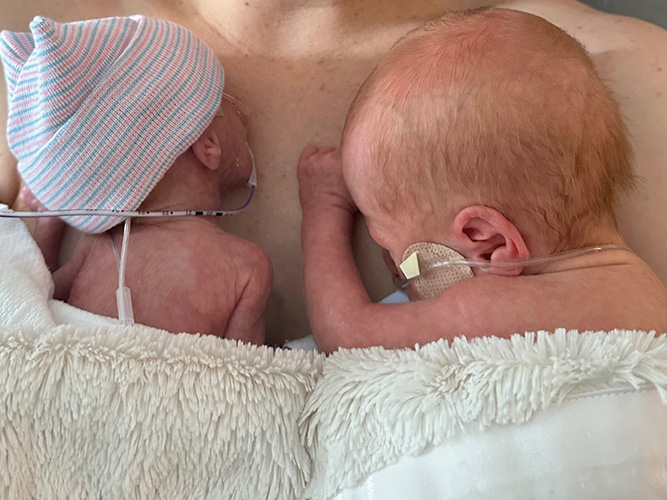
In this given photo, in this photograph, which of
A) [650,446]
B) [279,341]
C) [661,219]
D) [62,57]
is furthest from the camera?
[279,341]

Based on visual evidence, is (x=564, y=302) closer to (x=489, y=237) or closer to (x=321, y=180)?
(x=489, y=237)

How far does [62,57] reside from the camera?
0.75 metres

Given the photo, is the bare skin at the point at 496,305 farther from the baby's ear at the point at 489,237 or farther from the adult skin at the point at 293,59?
the adult skin at the point at 293,59

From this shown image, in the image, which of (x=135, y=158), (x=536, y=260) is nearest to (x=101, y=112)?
(x=135, y=158)

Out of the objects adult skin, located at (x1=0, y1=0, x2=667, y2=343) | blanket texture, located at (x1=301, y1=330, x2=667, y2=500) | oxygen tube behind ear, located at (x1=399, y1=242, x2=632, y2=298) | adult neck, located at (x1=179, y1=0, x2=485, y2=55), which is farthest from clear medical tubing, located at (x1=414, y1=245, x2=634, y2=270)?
adult neck, located at (x1=179, y1=0, x2=485, y2=55)

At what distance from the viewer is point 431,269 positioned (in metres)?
0.78

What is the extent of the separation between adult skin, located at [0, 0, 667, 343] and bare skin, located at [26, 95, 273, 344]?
103 mm

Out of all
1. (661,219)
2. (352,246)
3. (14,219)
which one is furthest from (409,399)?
(14,219)

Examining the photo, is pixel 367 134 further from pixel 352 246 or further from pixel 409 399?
pixel 409 399

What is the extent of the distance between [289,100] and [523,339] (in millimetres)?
623

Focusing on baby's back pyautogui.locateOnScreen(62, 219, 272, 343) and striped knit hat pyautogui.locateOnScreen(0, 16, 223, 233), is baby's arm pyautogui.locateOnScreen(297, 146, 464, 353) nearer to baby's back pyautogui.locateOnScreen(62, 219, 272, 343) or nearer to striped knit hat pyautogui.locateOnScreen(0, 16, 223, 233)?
baby's back pyautogui.locateOnScreen(62, 219, 272, 343)

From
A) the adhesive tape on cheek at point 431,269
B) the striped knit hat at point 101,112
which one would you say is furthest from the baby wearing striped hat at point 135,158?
the adhesive tape on cheek at point 431,269

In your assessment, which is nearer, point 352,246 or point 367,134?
point 367,134

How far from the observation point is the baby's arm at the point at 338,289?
2.40 ft
